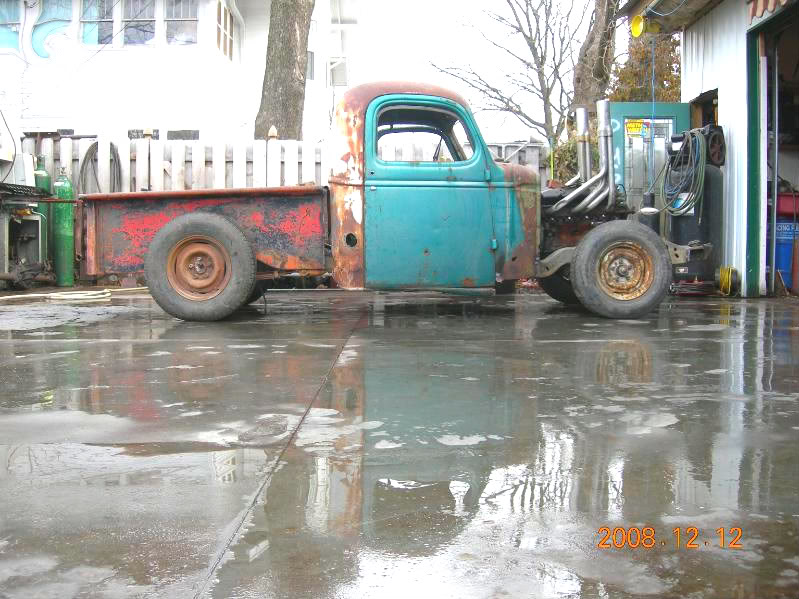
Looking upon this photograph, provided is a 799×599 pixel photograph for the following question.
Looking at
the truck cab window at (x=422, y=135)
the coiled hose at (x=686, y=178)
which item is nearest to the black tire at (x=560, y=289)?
the coiled hose at (x=686, y=178)

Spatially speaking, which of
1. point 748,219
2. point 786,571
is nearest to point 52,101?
point 748,219

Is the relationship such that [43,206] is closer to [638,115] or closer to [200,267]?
[200,267]

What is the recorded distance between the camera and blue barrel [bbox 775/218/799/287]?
9.93 metres

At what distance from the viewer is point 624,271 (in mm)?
7715

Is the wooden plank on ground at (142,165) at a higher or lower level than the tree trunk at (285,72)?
lower

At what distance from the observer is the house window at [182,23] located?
20969 mm

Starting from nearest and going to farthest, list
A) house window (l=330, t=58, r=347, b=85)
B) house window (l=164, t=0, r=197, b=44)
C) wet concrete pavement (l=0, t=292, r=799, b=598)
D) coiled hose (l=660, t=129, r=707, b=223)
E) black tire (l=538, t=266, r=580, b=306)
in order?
wet concrete pavement (l=0, t=292, r=799, b=598) < black tire (l=538, t=266, r=580, b=306) < coiled hose (l=660, t=129, r=707, b=223) < house window (l=164, t=0, r=197, b=44) < house window (l=330, t=58, r=347, b=85)

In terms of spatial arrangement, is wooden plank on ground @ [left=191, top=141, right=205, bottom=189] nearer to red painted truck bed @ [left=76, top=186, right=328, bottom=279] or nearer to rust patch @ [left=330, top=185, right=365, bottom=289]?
red painted truck bed @ [left=76, top=186, right=328, bottom=279]

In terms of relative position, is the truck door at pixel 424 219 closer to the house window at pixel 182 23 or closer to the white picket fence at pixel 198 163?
the white picket fence at pixel 198 163

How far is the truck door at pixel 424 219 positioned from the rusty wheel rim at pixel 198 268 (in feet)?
4.57

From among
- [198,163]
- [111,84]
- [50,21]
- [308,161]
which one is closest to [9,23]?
[50,21]
